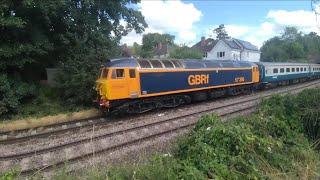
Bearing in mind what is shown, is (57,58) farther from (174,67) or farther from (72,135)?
(72,135)

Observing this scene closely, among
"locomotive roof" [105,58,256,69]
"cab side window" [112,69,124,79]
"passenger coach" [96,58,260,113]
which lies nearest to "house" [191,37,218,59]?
"locomotive roof" [105,58,256,69]

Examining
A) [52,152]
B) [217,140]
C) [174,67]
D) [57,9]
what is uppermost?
[57,9]

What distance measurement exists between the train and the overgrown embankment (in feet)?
25.0

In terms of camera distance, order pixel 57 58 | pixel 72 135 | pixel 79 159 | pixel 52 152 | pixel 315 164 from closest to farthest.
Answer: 1. pixel 315 164
2. pixel 79 159
3. pixel 52 152
4. pixel 72 135
5. pixel 57 58

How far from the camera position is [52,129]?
53.4 feet

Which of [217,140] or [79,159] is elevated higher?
[217,140]

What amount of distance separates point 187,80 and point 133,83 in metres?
4.28

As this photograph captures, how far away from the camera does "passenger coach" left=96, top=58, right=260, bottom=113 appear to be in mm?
17422

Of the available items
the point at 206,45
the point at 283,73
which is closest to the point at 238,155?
the point at 283,73

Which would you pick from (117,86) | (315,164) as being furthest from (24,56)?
(315,164)

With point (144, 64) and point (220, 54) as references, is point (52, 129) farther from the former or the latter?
point (220, 54)

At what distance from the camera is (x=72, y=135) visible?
14656 mm

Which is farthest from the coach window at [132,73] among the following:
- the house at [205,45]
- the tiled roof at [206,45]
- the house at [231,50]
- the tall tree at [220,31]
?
the tall tree at [220,31]

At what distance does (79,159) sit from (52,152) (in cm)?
163
